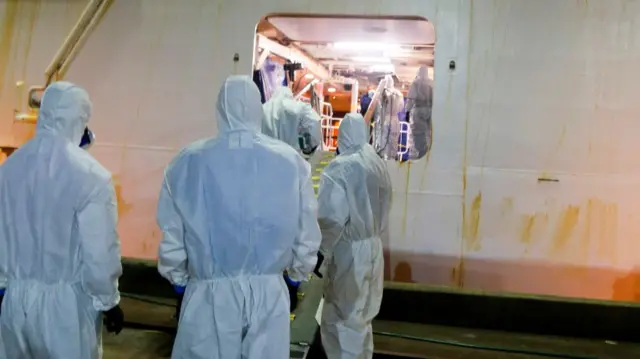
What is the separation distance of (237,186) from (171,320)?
2.08 meters

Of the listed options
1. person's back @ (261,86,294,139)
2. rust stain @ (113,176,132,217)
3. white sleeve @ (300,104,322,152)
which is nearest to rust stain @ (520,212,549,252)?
white sleeve @ (300,104,322,152)

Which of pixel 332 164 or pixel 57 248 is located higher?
pixel 332 164

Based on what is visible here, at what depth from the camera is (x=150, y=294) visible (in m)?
4.03

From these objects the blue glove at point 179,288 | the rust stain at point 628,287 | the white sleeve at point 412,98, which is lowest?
the rust stain at point 628,287

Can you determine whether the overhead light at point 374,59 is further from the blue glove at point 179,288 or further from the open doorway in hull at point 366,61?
the blue glove at point 179,288

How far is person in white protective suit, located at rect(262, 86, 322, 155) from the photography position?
3029mm

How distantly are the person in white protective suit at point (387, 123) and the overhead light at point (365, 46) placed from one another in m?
0.42

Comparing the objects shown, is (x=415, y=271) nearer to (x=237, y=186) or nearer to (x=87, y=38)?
(x=237, y=186)

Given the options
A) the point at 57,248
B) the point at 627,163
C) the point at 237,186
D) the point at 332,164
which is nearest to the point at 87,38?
the point at 332,164

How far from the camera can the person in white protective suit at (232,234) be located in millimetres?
1830

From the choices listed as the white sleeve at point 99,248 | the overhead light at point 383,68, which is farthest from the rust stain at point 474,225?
the overhead light at point 383,68

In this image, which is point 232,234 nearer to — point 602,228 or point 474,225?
point 474,225

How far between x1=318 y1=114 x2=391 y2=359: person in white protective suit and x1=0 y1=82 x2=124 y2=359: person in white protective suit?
45.1 inches

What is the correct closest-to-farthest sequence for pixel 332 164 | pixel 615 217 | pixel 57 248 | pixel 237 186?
pixel 237 186
pixel 57 248
pixel 332 164
pixel 615 217
